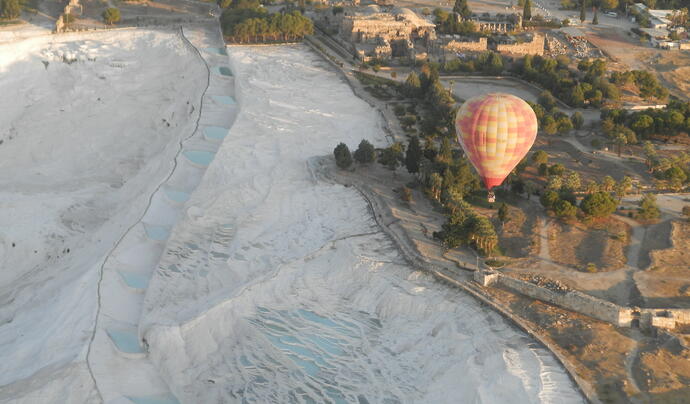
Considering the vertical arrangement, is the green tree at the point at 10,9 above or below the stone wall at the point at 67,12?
above

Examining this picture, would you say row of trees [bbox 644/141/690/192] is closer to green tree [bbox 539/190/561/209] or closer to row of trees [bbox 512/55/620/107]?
green tree [bbox 539/190/561/209]

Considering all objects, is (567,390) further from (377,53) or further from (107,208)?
(377,53)

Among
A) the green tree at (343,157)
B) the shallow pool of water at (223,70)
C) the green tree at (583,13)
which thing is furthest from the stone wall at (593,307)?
the green tree at (583,13)

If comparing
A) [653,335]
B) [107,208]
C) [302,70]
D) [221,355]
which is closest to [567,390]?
[653,335]

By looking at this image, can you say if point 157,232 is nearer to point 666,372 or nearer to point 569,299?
point 569,299

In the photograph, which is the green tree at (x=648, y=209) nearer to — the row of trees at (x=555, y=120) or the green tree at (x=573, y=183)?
the green tree at (x=573, y=183)

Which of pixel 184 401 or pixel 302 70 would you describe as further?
pixel 302 70

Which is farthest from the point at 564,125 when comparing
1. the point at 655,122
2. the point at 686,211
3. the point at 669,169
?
the point at 686,211
